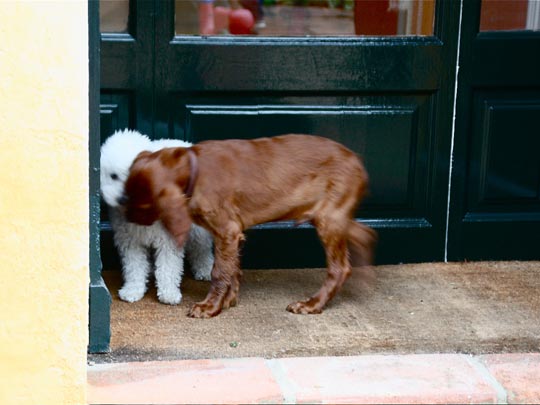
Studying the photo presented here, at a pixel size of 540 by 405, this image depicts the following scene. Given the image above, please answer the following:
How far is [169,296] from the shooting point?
16.1ft

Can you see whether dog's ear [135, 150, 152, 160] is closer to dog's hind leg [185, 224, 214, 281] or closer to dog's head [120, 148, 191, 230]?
dog's head [120, 148, 191, 230]

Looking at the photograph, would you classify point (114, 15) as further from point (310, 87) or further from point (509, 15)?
point (509, 15)

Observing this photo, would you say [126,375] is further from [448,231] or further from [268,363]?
[448,231]

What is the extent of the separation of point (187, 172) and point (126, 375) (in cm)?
92

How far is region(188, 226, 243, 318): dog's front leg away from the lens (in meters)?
4.70

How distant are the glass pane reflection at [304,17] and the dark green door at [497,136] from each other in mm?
294

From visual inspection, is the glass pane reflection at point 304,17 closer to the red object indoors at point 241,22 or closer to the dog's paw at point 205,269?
the red object indoors at point 241,22
